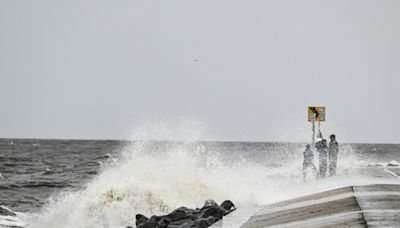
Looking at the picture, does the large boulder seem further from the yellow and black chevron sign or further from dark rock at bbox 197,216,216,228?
the yellow and black chevron sign

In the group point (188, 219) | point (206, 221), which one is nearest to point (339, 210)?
point (206, 221)

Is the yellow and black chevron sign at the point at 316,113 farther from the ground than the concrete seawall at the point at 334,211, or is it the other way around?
the yellow and black chevron sign at the point at 316,113

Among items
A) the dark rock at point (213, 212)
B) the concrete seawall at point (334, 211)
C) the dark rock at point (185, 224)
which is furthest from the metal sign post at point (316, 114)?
the dark rock at point (185, 224)

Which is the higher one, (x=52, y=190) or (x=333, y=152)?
(x=333, y=152)

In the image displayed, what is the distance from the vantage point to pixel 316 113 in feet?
75.6

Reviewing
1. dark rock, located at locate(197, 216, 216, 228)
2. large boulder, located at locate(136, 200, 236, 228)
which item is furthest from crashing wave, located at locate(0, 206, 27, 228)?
dark rock, located at locate(197, 216, 216, 228)

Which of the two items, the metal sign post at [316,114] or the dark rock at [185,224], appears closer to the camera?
the dark rock at [185,224]

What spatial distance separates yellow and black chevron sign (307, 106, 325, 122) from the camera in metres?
23.0

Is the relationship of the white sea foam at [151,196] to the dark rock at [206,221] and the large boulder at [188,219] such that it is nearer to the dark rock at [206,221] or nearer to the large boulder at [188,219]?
the large boulder at [188,219]

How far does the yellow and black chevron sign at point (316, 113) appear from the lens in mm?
22953

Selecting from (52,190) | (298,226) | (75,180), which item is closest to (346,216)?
(298,226)

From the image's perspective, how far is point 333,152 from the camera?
22.3m

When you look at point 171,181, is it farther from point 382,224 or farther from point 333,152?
point 382,224

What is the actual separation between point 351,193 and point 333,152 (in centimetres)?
1036
